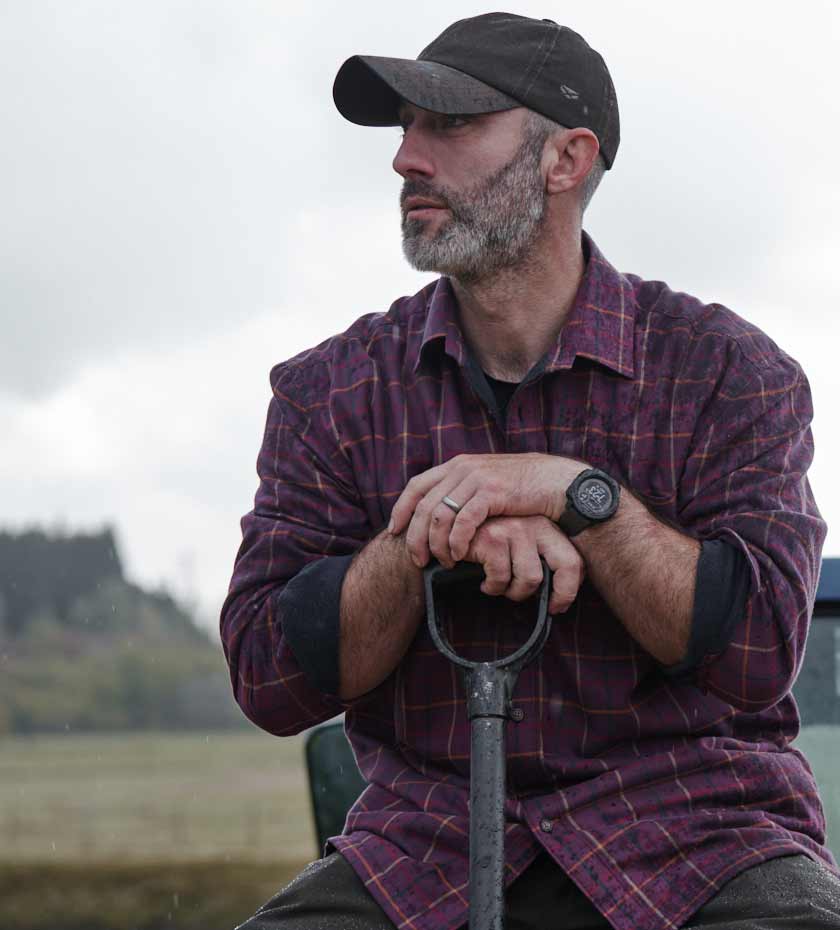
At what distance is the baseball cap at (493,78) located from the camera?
8.18 feet

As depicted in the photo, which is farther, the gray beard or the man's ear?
the man's ear

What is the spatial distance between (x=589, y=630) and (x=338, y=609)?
1.33 ft

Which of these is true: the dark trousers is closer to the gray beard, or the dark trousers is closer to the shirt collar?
the shirt collar

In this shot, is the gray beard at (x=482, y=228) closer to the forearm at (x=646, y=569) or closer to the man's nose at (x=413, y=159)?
the man's nose at (x=413, y=159)

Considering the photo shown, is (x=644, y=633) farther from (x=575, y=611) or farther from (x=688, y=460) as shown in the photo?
(x=688, y=460)

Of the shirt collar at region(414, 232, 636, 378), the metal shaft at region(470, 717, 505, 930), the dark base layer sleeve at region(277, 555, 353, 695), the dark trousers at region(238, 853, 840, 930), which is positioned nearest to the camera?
the metal shaft at region(470, 717, 505, 930)

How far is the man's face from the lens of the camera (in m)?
2.47

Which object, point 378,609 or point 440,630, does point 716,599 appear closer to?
point 440,630

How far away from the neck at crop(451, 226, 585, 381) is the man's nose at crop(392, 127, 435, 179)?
0.66 ft

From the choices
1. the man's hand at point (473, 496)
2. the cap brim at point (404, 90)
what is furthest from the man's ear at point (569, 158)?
the man's hand at point (473, 496)

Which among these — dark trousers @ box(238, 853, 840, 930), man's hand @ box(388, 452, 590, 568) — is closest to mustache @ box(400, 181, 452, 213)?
man's hand @ box(388, 452, 590, 568)

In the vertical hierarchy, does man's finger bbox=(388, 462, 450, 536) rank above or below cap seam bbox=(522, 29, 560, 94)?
below

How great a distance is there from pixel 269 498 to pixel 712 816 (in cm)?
91

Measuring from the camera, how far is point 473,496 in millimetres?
2098
